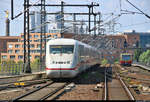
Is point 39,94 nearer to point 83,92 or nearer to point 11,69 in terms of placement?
point 83,92

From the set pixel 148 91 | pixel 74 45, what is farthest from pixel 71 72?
pixel 148 91

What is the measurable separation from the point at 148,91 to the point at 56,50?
7.00m

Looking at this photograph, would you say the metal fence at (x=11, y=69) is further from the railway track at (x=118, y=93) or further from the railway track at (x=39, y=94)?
the railway track at (x=39, y=94)

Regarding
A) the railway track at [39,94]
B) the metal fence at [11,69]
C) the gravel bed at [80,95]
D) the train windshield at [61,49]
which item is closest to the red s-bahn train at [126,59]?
the metal fence at [11,69]

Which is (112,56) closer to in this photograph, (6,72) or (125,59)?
(125,59)

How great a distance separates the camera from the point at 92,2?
86.9 feet

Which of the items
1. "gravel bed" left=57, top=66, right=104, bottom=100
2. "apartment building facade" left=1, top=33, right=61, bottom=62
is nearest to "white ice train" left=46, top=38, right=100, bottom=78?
"gravel bed" left=57, top=66, right=104, bottom=100

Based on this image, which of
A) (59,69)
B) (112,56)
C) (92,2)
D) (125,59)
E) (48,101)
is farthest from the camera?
(112,56)

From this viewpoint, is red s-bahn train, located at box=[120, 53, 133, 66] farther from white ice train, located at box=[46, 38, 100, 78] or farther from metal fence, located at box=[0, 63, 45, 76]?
white ice train, located at box=[46, 38, 100, 78]

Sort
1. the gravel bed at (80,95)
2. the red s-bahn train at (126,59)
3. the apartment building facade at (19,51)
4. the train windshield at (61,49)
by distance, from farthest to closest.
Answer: the apartment building facade at (19,51), the red s-bahn train at (126,59), the train windshield at (61,49), the gravel bed at (80,95)

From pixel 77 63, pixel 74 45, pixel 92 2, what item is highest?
pixel 92 2

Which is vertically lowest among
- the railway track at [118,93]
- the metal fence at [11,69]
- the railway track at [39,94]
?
the railway track at [118,93]

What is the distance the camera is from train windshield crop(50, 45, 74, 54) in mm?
18377

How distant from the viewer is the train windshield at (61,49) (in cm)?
1838
